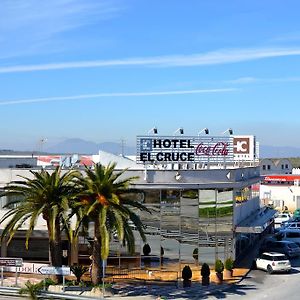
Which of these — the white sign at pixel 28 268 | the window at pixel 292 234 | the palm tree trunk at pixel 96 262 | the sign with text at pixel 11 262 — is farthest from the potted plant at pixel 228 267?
the window at pixel 292 234

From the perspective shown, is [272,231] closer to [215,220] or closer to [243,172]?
[243,172]

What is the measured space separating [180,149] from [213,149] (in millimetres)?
2999

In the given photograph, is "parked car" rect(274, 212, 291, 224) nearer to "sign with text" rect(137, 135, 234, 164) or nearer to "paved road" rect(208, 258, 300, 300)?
"sign with text" rect(137, 135, 234, 164)

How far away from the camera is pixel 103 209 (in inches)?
1175

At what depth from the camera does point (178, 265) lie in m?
37.2

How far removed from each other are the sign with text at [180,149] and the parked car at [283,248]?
8430mm

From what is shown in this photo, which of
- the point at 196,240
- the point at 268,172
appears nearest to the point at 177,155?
the point at 196,240

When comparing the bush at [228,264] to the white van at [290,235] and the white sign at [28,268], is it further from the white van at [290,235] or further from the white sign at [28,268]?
the white van at [290,235]

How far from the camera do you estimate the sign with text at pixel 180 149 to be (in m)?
38.7

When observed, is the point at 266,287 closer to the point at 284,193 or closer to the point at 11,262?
the point at 11,262

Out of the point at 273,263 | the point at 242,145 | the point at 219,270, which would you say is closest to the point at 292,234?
the point at 242,145

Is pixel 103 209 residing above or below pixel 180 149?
below

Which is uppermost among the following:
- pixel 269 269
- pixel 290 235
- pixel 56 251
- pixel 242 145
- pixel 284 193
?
pixel 242 145

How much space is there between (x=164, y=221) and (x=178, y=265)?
2901mm
